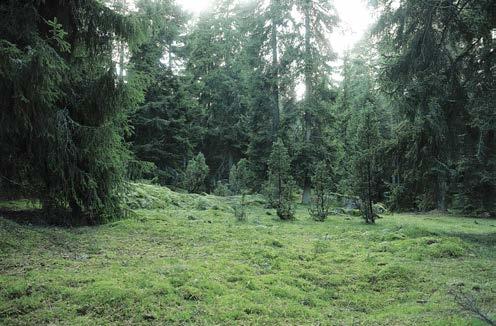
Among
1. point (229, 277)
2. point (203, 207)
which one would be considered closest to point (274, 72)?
point (203, 207)

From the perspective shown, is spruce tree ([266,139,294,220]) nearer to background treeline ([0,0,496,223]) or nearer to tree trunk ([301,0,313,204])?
background treeline ([0,0,496,223])

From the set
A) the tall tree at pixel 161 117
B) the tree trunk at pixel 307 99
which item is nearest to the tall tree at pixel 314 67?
the tree trunk at pixel 307 99

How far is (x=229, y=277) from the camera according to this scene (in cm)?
611

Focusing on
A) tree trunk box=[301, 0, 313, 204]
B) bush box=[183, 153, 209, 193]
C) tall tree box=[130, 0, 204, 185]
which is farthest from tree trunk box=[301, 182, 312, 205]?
tall tree box=[130, 0, 204, 185]

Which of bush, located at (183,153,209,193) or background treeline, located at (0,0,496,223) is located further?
bush, located at (183,153,209,193)

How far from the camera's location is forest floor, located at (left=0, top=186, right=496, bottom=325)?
465 cm

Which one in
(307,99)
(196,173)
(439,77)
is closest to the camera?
(439,77)

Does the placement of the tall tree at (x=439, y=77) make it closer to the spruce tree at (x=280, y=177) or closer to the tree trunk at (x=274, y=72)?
the spruce tree at (x=280, y=177)

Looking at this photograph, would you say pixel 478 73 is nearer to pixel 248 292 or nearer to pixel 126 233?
pixel 248 292

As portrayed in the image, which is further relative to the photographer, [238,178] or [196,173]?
[238,178]

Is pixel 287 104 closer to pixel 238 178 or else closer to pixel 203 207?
pixel 238 178

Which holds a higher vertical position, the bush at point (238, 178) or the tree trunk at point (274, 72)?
the tree trunk at point (274, 72)

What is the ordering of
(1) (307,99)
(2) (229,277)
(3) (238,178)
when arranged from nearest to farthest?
(2) (229,277) → (3) (238,178) → (1) (307,99)

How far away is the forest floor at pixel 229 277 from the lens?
465cm
